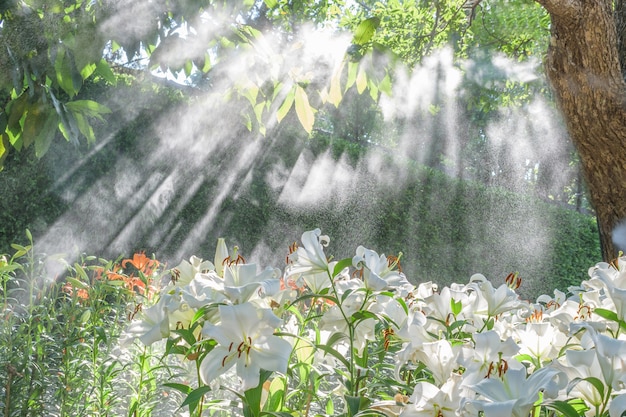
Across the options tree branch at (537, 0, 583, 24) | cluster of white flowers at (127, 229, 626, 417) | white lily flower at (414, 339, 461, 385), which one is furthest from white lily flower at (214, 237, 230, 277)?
tree branch at (537, 0, 583, 24)

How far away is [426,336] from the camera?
641mm

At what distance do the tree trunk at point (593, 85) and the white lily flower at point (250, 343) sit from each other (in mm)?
2038

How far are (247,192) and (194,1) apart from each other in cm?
417

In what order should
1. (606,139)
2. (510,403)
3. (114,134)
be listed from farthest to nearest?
(114,134)
(606,139)
(510,403)

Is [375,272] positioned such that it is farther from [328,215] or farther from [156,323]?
[328,215]

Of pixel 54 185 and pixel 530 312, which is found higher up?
pixel 530 312

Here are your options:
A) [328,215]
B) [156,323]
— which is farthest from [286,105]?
[328,215]

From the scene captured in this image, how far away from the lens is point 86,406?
4.08 ft

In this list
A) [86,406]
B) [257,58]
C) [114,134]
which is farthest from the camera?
[114,134]

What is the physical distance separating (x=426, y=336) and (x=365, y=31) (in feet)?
2.37

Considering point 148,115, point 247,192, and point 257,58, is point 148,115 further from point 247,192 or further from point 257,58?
point 257,58

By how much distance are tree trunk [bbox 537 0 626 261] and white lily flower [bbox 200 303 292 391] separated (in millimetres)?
2038

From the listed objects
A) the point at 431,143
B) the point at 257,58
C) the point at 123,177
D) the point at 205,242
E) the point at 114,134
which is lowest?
the point at 431,143

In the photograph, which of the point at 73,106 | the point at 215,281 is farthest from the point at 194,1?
the point at 215,281
